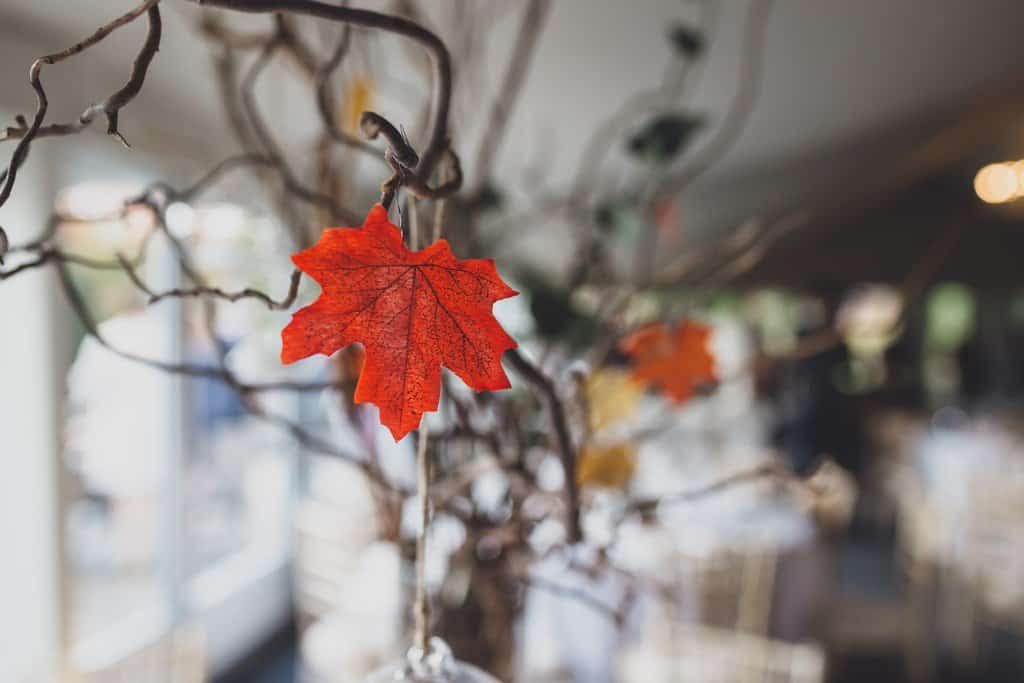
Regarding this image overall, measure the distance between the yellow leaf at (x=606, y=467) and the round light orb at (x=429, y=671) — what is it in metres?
0.26

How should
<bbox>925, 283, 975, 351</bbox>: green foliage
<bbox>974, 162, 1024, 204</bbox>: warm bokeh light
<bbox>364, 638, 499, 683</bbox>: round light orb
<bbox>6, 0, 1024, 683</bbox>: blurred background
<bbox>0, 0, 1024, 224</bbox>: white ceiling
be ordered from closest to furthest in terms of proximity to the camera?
<bbox>364, 638, 499, 683</bbox>: round light orb, <bbox>6, 0, 1024, 683</bbox>: blurred background, <bbox>0, 0, 1024, 224</bbox>: white ceiling, <bbox>974, 162, 1024, 204</bbox>: warm bokeh light, <bbox>925, 283, 975, 351</bbox>: green foliage

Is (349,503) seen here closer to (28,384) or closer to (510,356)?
(28,384)

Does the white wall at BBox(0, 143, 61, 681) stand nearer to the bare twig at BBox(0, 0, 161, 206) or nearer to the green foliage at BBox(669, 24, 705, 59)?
the green foliage at BBox(669, 24, 705, 59)

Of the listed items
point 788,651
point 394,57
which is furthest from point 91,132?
point 788,651

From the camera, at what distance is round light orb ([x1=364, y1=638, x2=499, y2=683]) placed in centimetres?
35

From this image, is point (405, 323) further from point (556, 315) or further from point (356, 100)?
point (356, 100)

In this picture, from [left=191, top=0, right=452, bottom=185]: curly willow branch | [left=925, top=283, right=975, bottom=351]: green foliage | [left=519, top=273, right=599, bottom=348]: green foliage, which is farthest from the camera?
[left=925, top=283, right=975, bottom=351]: green foliage

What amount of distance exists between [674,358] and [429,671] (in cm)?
35

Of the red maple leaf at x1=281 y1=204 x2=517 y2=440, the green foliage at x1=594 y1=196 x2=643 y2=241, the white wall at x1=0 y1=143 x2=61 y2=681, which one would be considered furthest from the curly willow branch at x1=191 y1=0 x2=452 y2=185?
the white wall at x1=0 y1=143 x2=61 y2=681

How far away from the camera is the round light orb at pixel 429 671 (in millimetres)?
351

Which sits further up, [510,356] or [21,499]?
[510,356]

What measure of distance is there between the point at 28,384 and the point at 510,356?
2099 mm

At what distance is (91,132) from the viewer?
200 centimetres

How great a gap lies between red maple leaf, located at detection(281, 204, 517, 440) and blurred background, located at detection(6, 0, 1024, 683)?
17 centimetres
